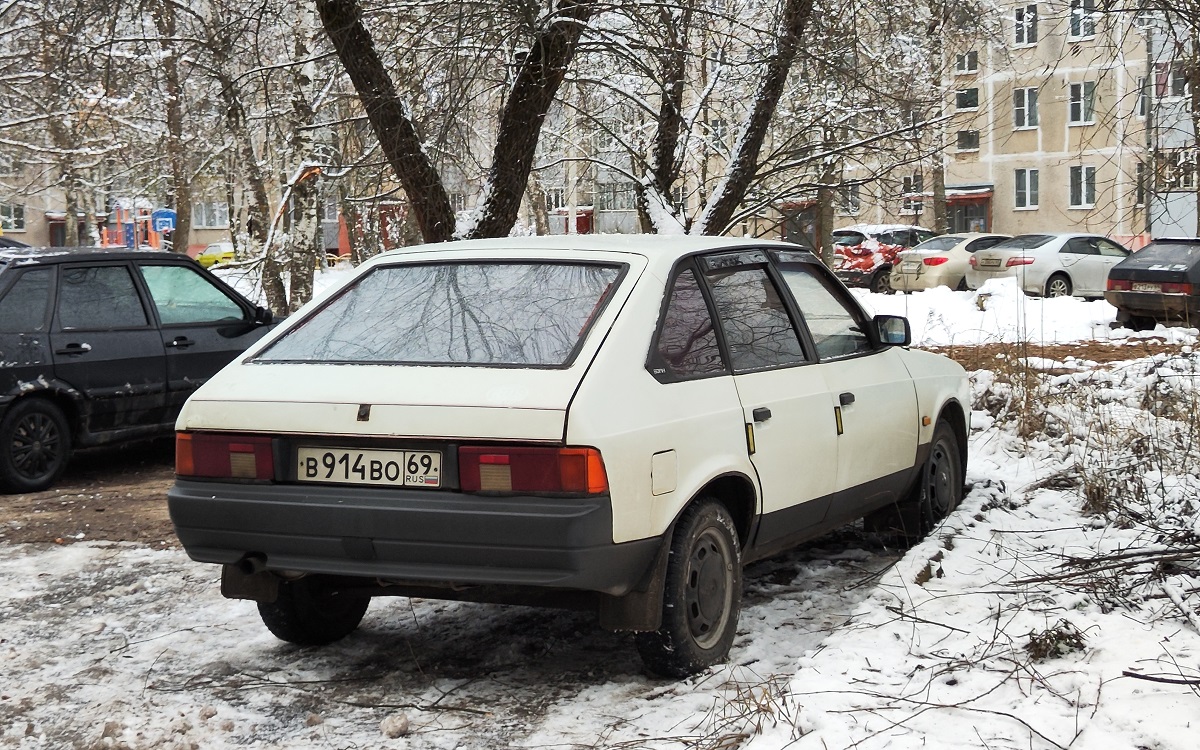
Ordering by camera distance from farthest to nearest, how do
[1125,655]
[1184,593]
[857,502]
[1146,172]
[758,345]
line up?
[1146,172], [857,502], [758,345], [1184,593], [1125,655]

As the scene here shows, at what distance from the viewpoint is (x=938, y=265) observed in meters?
31.5

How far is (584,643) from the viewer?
5227 mm

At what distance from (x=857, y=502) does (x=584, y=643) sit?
4.63 feet

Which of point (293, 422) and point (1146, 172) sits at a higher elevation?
point (1146, 172)

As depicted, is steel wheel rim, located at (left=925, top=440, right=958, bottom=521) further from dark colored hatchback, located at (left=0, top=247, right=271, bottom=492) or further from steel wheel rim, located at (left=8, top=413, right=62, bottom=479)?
steel wheel rim, located at (left=8, top=413, right=62, bottom=479)

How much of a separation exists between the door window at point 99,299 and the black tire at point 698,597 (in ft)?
19.9

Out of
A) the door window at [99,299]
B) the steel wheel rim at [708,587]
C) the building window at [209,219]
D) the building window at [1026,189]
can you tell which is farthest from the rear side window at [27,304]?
the building window at [209,219]

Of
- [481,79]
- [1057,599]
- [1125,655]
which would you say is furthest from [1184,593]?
[481,79]

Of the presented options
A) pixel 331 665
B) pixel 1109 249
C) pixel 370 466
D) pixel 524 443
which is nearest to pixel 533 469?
pixel 524 443

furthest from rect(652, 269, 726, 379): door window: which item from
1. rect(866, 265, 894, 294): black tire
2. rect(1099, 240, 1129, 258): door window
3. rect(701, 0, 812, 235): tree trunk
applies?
rect(866, 265, 894, 294): black tire

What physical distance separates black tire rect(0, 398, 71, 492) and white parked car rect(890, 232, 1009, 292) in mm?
24453

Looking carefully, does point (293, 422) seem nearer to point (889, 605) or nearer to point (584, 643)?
point (584, 643)

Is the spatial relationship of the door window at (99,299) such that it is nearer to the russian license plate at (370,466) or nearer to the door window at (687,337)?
the russian license plate at (370,466)

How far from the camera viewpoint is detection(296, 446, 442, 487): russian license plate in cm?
427
